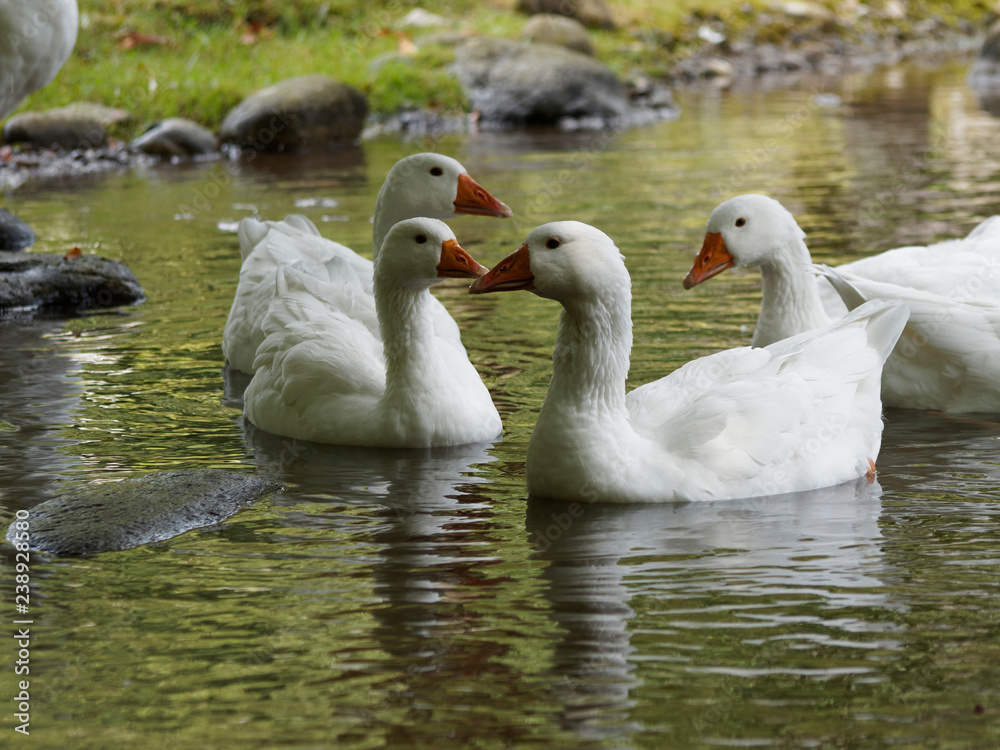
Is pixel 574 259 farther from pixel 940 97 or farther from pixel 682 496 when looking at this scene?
pixel 940 97

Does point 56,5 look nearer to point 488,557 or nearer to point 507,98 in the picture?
point 488,557

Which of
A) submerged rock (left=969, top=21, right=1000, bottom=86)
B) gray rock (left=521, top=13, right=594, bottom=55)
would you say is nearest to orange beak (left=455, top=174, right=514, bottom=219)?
gray rock (left=521, top=13, right=594, bottom=55)

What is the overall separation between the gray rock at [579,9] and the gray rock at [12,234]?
765 inches

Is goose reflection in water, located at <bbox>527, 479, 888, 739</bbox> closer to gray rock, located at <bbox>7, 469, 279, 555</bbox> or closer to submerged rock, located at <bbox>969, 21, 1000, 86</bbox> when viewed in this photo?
gray rock, located at <bbox>7, 469, 279, 555</bbox>

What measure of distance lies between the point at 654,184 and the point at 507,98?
8.01 m

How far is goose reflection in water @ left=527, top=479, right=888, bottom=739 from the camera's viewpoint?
4.19 meters

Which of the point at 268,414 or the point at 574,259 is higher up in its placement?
the point at 574,259

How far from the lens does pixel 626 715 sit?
3904 mm

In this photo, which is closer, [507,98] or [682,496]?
[682,496]

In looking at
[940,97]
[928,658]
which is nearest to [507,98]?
[940,97]

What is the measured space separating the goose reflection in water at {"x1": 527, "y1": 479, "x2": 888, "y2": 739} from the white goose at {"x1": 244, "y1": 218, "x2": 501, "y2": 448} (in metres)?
1.08

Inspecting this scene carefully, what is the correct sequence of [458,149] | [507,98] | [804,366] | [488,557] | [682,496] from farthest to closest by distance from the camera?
[507,98] → [458,149] → [804,366] → [682,496] → [488,557]

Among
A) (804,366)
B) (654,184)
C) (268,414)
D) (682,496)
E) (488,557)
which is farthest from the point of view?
(654,184)

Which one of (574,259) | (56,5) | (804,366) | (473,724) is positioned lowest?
(473,724)
